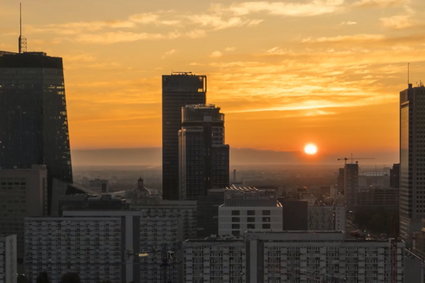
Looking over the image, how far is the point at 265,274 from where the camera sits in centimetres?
4050

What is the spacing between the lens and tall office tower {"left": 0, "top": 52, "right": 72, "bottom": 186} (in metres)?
87.5

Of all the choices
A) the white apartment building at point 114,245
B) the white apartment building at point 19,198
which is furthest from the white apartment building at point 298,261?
the white apartment building at point 19,198

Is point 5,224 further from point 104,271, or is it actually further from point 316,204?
point 316,204

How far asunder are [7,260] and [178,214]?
69.6ft

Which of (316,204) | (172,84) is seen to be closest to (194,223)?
(316,204)

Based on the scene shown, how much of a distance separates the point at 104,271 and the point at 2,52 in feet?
129

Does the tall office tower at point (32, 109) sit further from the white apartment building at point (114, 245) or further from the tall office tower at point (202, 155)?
the white apartment building at point (114, 245)

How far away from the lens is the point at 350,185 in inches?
5094

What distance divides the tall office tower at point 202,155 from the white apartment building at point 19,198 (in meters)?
23.5

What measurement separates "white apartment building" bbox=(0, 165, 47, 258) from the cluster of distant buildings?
3.3 inches

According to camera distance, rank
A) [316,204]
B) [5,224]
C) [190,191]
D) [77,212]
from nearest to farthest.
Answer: [77,212], [5,224], [316,204], [190,191]

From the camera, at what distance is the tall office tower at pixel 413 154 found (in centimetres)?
8719

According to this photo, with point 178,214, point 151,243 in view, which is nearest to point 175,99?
point 178,214

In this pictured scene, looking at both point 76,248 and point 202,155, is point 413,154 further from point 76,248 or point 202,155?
point 76,248
